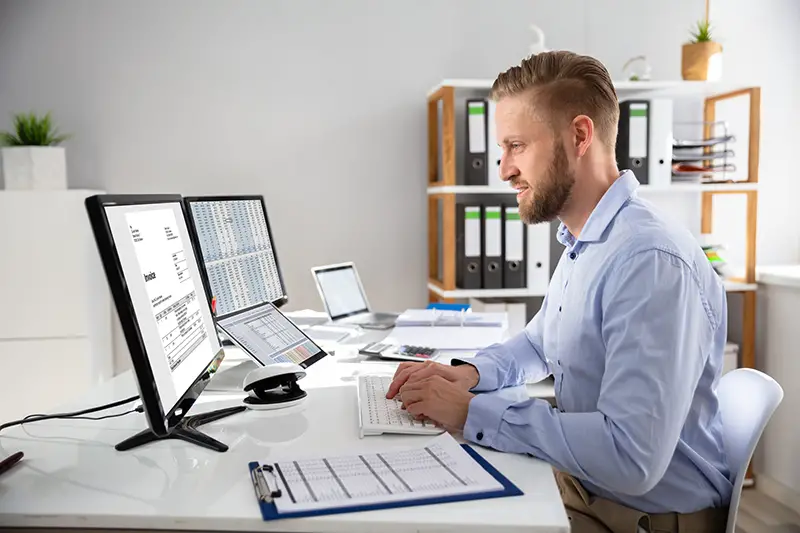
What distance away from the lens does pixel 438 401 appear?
4.37 feet

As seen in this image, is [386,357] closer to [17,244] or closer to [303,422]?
[303,422]

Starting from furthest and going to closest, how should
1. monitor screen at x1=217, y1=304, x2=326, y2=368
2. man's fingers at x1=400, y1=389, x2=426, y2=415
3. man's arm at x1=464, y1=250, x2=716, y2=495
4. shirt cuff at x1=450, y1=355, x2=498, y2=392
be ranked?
monitor screen at x1=217, y1=304, x2=326, y2=368
shirt cuff at x1=450, y1=355, x2=498, y2=392
man's fingers at x1=400, y1=389, x2=426, y2=415
man's arm at x1=464, y1=250, x2=716, y2=495

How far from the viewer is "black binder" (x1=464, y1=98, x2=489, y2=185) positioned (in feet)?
9.46

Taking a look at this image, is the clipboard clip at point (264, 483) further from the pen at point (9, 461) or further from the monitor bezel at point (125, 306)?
the pen at point (9, 461)

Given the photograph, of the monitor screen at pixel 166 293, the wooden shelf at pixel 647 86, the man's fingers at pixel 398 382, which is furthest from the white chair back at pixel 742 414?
the wooden shelf at pixel 647 86

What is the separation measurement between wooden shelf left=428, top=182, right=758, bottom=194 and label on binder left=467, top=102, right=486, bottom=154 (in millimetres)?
156

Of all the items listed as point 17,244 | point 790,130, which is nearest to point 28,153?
point 17,244

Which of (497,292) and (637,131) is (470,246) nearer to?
(497,292)

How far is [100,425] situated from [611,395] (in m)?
0.92

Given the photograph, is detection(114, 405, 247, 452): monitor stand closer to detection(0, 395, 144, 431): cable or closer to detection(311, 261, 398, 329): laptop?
detection(0, 395, 144, 431): cable

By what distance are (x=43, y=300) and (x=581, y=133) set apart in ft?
7.29

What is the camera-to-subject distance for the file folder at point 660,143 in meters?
2.92

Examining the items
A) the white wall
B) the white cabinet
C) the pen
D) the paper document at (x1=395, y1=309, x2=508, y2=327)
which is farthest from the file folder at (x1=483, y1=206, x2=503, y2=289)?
the pen

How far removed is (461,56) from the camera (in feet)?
10.5
